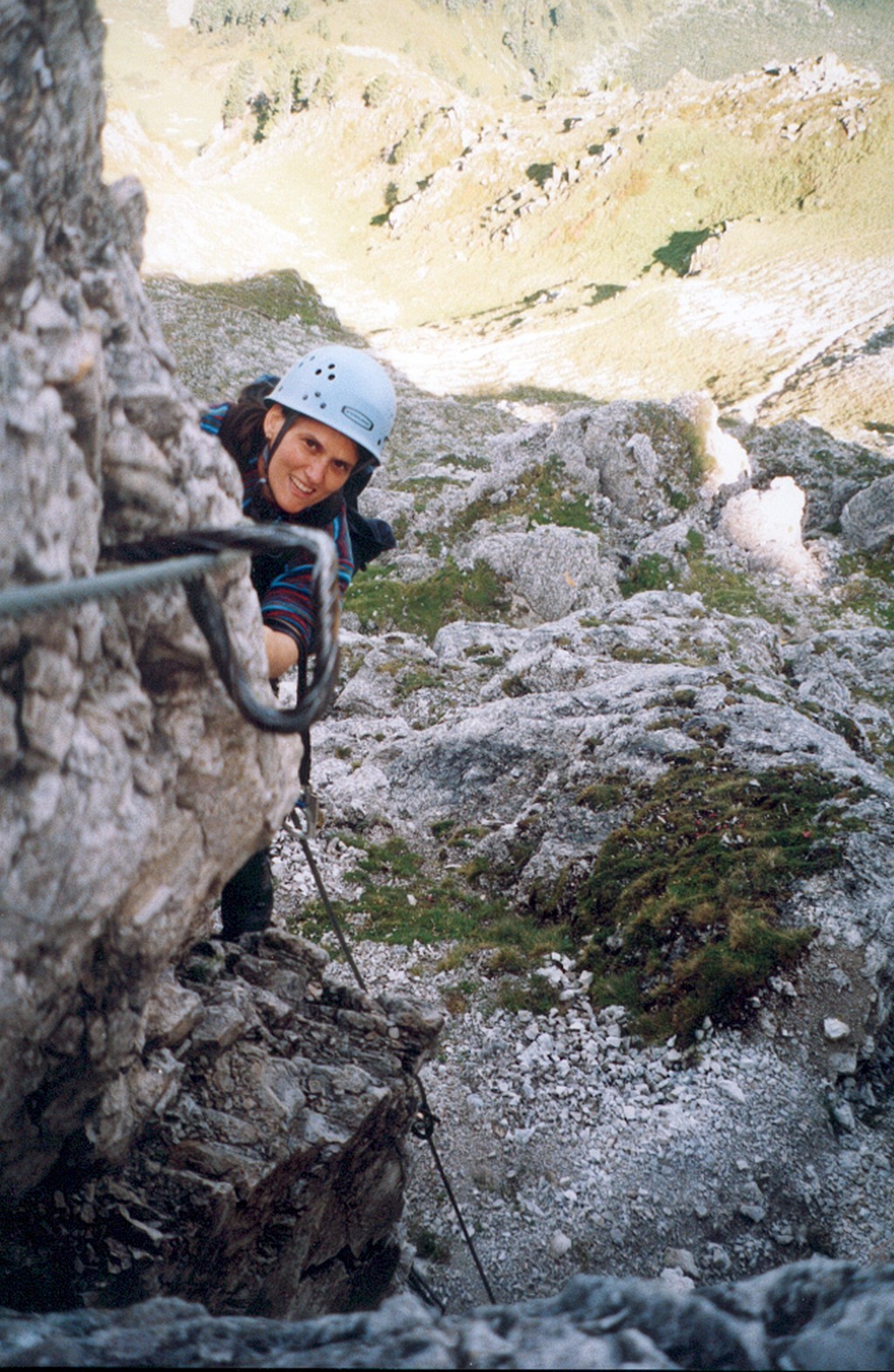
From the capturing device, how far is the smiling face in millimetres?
5098

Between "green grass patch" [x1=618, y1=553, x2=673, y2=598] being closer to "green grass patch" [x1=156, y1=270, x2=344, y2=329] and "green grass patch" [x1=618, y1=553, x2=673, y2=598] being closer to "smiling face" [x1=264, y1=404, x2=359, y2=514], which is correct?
"smiling face" [x1=264, y1=404, x2=359, y2=514]

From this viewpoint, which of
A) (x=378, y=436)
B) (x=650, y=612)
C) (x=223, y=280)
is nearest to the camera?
(x=378, y=436)

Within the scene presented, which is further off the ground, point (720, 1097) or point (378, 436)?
point (378, 436)

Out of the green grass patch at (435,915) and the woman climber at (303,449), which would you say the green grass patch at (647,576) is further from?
the woman climber at (303,449)

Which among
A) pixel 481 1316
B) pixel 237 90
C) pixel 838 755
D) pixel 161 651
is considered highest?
pixel 237 90

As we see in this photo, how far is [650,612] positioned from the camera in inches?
807

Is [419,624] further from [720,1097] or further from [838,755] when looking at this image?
[720,1097]

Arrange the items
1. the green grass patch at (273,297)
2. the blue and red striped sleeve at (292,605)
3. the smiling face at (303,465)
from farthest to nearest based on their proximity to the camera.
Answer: the green grass patch at (273,297) → the smiling face at (303,465) → the blue and red striped sleeve at (292,605)

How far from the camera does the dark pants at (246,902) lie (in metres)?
6.73

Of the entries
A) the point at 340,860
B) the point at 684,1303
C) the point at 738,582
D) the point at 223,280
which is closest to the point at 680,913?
the point at 340,860

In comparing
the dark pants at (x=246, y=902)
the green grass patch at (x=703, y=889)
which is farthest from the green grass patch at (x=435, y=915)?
the dark pants at (x=246, y=902)

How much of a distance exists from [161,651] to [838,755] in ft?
36.3

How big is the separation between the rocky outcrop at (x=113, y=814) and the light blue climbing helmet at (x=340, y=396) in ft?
4.24

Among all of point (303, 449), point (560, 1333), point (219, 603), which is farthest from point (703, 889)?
point (219, 603)
